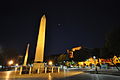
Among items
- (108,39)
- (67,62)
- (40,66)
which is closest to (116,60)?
(108,39)

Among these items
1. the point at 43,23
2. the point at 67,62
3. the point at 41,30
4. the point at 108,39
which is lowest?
the point at 67,62

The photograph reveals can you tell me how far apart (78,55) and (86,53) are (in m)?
5.79

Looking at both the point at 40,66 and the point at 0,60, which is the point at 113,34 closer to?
the point at 40,66

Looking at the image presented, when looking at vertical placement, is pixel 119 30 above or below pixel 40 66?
above

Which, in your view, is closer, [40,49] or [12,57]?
[40,49]

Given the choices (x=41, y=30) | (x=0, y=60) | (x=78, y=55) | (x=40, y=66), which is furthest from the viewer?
(x=78, y=55)

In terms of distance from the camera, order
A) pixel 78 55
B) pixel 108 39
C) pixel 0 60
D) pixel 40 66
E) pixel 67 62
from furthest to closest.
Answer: pixel 67 62, pixel 78 55, pixel 0 60, pixel 40 66, pixel 108 39

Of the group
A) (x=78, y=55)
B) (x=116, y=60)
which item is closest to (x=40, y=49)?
(x=116, y=60)

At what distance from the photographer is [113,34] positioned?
63.6ft

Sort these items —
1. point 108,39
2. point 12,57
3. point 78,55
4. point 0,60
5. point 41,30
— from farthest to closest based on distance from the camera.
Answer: point 78,55 → point 12,57 → point 0,60 → point 41,30 → point 108,39

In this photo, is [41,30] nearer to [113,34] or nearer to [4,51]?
[113,34]

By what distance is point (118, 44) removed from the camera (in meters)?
18.2

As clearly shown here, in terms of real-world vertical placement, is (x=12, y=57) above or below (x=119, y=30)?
below

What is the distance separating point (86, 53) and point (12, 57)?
49.6 metres
